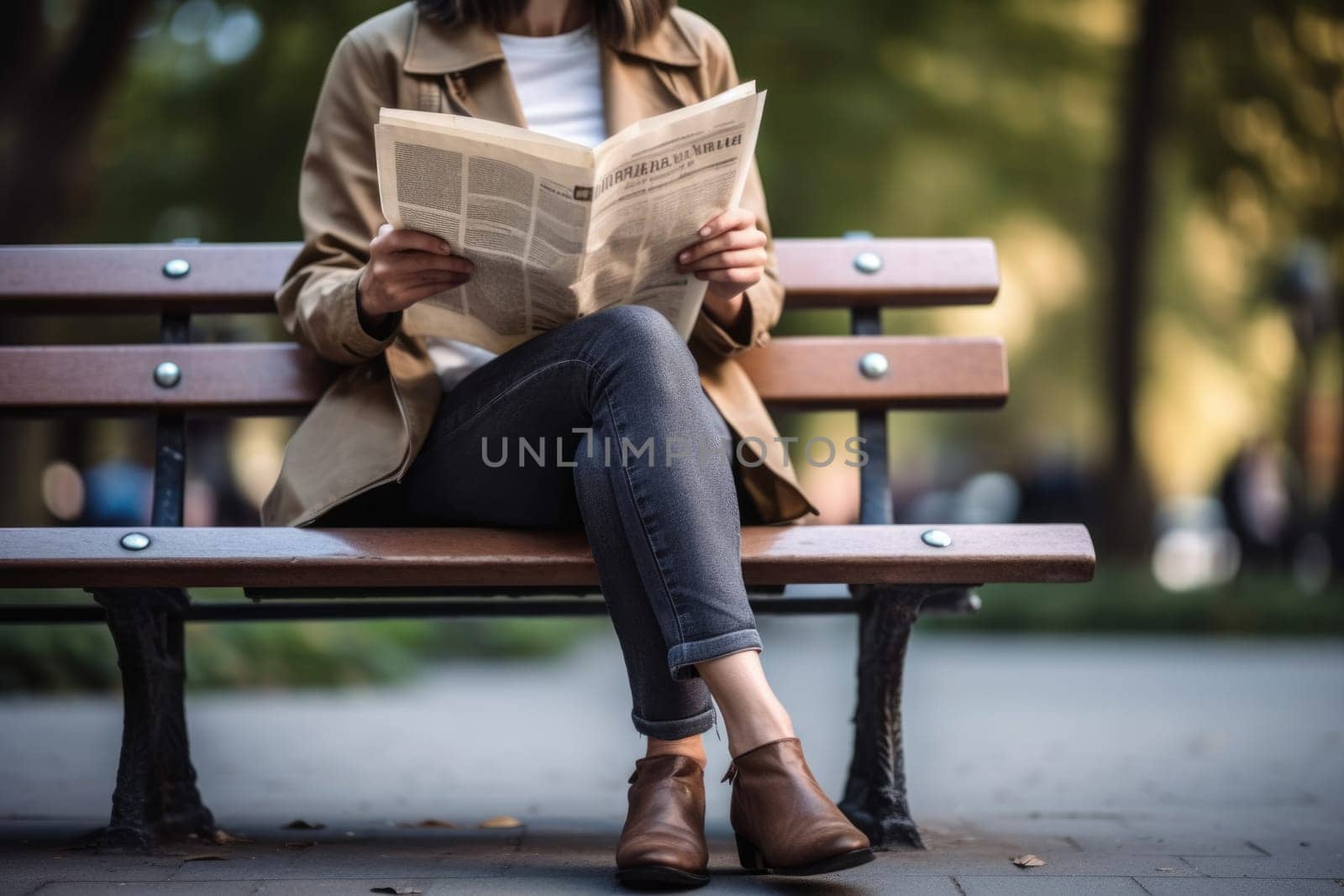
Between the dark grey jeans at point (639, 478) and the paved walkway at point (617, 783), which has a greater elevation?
the dark grey jeans at point (639, 478)

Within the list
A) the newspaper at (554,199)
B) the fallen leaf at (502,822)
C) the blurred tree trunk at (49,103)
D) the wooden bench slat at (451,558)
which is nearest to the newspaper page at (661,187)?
the newspaper at (554,199)

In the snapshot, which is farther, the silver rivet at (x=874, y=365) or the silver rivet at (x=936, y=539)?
the silver rivet at (x=874, y=365)

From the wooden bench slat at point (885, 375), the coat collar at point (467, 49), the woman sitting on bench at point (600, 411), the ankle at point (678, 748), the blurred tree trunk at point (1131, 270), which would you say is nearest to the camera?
the woman sitting on bench at point (600, 411)

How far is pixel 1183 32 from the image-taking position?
12000mm

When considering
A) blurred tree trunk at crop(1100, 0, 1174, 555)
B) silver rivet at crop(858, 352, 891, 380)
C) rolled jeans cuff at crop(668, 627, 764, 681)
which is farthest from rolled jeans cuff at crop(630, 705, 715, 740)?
blurred tree trunk at crop(1100, 0, 1174, 555)

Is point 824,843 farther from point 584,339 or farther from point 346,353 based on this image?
point 346,353

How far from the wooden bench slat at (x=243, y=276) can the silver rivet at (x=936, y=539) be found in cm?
85

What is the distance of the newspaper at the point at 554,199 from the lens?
2.21 meters

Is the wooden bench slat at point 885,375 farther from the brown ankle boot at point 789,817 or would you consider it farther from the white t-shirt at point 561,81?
the brown ankle boot at point 789,817

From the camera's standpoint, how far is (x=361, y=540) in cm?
252

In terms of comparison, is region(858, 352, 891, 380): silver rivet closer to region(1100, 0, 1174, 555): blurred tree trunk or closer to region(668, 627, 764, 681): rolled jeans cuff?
region(668, 627, 764, 681): rolled jeans cuff

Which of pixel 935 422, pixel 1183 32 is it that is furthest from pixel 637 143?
pixel 935 422

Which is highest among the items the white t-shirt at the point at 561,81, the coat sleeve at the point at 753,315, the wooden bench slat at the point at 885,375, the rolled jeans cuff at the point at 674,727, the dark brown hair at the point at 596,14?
the dark brown hair at the point at 596,14

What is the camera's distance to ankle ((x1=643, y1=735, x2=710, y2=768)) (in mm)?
2352
